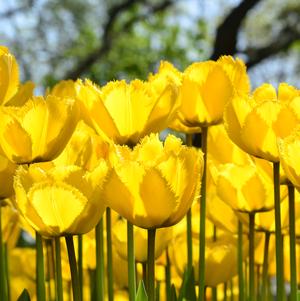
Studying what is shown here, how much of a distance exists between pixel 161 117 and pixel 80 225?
203mm

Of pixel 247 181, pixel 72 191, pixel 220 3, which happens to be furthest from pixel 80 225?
pixel 220 3

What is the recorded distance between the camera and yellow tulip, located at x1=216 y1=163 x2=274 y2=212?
1047 mm

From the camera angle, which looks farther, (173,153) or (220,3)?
(220,3)

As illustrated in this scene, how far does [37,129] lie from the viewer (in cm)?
89

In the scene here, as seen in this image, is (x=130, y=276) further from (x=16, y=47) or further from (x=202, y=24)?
(x=16, y=47)

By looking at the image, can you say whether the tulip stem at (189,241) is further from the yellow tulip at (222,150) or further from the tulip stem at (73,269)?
the tulip stem at (73,269)

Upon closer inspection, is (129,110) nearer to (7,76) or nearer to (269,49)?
(7,76)

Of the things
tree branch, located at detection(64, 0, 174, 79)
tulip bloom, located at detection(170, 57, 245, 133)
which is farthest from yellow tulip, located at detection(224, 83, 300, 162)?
tree branch, located at detection(64, 0, 174, 79)

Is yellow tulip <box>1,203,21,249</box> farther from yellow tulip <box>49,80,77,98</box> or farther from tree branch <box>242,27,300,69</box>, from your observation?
tree branch <box>242,27,300,69</box>

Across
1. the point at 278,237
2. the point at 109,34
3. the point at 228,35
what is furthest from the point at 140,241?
the point at 109,34

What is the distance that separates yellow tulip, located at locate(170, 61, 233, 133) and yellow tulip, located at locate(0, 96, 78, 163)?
0.63 feet

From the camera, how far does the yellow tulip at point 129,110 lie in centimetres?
93

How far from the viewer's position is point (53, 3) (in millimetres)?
14000

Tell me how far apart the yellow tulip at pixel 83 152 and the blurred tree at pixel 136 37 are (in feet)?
10.9
